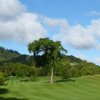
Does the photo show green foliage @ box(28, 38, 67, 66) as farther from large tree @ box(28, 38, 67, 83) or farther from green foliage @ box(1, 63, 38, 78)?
green foliage @ box(1, 63, 38, 78)

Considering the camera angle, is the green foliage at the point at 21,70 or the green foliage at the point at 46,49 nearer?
the green foliage at the point at 46,49

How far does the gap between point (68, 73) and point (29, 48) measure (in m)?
55.9

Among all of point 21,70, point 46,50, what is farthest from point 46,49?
point 21,70

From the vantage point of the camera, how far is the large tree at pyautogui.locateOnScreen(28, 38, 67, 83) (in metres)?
70.9

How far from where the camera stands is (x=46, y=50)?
71.9m

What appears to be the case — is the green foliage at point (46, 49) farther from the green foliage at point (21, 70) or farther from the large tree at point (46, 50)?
the green foliage at point (21, 70)

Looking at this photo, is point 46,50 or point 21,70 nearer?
point 46,50

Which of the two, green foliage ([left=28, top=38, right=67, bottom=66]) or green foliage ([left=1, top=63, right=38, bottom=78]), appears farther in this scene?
green foliage ([left=1, top=63, right=38, bottom=78])

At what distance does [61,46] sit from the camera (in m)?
72.3

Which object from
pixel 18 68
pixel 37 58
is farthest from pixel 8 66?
pixel 37 58

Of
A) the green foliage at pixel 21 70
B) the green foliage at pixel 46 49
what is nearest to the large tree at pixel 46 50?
the green foliage at pixel 46 49

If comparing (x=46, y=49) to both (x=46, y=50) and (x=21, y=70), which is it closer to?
(x=46, y=50)

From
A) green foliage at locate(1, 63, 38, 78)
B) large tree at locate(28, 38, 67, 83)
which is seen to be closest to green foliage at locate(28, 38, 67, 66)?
large tree at locate(28, 38, 67, 83)

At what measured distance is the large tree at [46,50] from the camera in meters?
70.9
